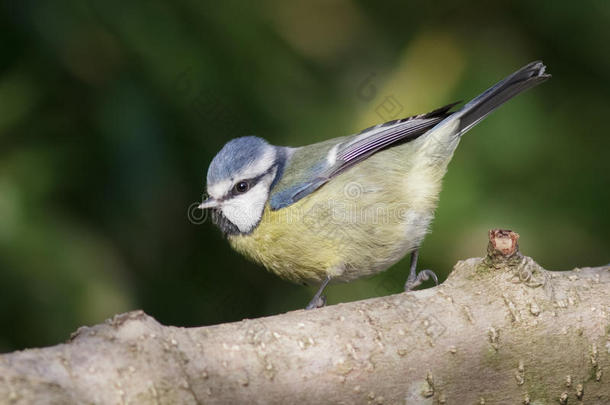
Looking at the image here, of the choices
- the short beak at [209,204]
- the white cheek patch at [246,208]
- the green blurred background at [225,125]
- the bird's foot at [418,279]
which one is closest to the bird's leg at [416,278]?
the bird's foot at [418,279]

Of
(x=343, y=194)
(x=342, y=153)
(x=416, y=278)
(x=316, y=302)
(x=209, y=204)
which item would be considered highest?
(x=342, y=153)

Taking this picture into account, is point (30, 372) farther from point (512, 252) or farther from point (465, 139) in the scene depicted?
point (465, 139)

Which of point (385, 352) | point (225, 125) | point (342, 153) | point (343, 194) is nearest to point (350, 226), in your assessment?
point (343, 194)

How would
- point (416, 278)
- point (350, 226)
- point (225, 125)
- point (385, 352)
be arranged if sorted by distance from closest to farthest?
point (385, 352), point (350, 226), point (416, 278), point (225, 125)

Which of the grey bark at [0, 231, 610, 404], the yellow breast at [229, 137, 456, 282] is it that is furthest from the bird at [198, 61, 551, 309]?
the grey bark at [0, 231, 610, 404]

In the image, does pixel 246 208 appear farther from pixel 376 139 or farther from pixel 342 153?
pixel 376 139

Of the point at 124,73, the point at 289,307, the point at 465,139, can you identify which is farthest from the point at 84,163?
the point at 465,139

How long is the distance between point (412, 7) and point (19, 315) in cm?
193

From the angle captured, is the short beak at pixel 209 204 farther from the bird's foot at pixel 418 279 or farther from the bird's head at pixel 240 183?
the bird's foot at pixel 418 279

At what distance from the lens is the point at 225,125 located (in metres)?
2.47

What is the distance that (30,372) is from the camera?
43.3 inches

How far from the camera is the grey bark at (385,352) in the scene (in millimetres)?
1192

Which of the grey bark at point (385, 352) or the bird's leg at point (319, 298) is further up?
the grey bark at point (385, 352)

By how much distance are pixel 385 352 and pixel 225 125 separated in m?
1.30
